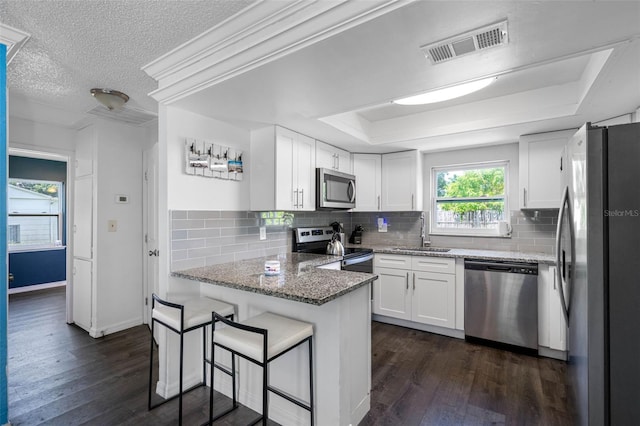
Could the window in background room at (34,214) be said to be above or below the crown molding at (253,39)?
below

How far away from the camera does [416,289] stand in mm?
3422

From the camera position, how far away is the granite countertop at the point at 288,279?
1606 mm

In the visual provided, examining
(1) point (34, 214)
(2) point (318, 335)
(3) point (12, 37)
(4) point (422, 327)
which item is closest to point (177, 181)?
(3) point (12, 37)

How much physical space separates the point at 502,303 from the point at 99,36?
12.6 ft

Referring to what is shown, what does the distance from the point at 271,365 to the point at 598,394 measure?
5.52ft

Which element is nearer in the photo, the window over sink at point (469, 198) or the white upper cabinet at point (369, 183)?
the window over sink at point (469, 198)

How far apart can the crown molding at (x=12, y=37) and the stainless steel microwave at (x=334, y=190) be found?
7.76 ft

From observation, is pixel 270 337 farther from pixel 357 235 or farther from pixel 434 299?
pixel 357 235

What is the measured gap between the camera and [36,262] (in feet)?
17.6

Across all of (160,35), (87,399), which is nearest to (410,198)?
(160,35)

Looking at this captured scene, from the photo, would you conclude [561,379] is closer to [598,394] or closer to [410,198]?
[598,394]

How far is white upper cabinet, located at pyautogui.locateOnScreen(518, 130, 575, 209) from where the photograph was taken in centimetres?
298

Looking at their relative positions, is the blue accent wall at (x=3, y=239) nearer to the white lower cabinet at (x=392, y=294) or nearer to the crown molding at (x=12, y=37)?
the crown molding at (x=12, y=37)

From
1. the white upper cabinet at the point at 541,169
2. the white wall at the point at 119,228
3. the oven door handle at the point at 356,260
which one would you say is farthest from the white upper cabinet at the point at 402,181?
the white wall at the point at 119,228
